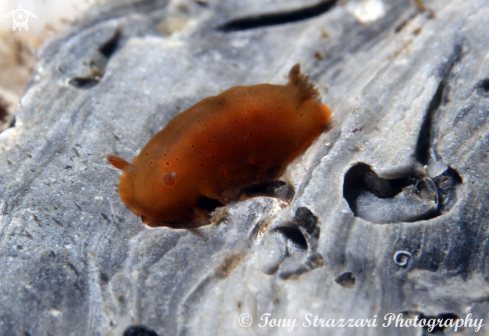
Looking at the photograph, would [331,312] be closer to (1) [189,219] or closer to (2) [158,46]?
(1) [189,219]

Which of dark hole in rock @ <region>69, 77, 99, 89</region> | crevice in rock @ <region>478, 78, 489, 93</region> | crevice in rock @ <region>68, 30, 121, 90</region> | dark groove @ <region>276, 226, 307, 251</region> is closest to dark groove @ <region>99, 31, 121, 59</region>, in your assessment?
crevice in rock @ <region>68, 30, 121, 90</region>

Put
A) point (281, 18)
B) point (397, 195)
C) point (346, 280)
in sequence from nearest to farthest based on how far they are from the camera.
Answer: point (346, 280) < point (397, 195) < point (281, 18)

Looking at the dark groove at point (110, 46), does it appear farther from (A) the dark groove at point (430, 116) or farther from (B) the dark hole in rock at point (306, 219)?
(A) the dark groove at point (430, 116)

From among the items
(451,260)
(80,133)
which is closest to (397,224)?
(451,260)

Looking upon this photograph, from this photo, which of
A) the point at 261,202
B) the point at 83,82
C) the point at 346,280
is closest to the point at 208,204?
the point at 261,202

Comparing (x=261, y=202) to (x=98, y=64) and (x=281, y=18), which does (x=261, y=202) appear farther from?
(x=281, y=18)

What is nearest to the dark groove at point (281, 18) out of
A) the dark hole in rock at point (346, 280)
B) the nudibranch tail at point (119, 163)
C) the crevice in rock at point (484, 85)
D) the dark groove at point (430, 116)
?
the dark groove at point (430, 116)
